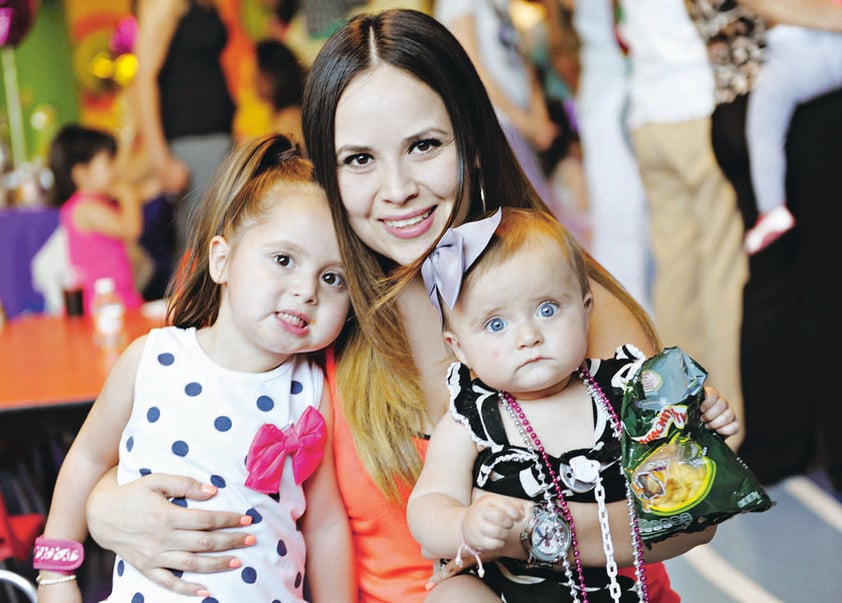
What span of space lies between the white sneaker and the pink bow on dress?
9.22ft

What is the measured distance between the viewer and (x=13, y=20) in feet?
9.87

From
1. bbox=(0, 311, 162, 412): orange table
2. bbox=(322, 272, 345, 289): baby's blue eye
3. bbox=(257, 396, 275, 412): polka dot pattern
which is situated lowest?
bbox=(0, 311, 162, 412): orange table

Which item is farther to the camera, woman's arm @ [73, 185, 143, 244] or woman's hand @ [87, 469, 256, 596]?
woman's arm @ [73, 185, 143, 244]

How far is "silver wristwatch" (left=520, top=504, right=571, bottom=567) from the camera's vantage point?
1286mm

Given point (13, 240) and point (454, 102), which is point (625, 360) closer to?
point (454, 102)

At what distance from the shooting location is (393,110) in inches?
61.8

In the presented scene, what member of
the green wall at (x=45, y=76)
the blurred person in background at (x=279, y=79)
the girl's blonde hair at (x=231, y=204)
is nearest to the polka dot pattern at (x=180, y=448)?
the girl's blonde hair at (x=231, y=204)

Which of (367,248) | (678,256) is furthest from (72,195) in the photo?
(367,248)

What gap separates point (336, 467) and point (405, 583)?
0.23 m

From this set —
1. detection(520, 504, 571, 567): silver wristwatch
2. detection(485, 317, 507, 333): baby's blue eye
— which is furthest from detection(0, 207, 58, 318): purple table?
detection(520, 504, 571, 567): silver wristwatch

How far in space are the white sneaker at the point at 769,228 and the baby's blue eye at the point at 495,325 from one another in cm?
283

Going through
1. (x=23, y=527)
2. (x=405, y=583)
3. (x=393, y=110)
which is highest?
(x=393, y=110)

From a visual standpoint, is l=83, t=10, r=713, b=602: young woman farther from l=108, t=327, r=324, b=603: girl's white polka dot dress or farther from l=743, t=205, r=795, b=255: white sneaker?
l=743, t=205, r=795, b=255: white sneaker

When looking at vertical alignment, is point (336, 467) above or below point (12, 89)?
below
